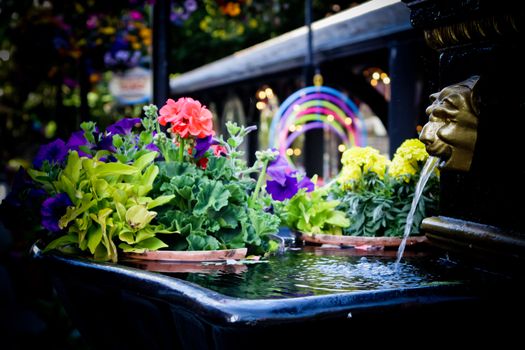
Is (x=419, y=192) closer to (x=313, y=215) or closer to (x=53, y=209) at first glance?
(x=313, y=215)

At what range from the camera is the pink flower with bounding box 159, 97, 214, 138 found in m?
2.52

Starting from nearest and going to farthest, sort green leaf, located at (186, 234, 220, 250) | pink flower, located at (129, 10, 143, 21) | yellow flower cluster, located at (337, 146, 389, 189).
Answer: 1. green leaf, located at (186, 234, 220, 250)
2. yellow flower cluster, located at (337, 146, 389, 189)
3. pink flower, located at (129, 10, 143, 21)

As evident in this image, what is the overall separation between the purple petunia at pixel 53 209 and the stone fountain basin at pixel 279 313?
19cm

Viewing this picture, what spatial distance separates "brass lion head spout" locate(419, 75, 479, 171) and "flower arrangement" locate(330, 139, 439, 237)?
0.66m

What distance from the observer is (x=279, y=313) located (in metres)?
1.58

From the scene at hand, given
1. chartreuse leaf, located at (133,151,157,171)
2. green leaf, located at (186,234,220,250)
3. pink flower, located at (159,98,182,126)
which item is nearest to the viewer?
green leaf, located at (186,234,220,250)

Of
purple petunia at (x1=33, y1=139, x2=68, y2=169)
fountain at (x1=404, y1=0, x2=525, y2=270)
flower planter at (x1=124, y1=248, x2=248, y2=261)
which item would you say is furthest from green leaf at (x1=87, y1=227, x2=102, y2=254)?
fountain at (x1=404, y1=0, x2=525, y2=270)

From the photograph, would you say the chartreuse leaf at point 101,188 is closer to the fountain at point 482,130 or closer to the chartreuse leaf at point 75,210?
the chartreuse leaf at point 75,210

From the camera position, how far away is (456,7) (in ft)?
6.90

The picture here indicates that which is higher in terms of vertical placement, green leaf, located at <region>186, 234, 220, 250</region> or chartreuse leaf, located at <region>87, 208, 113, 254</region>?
chartreuse leaf, located at <region>87, 208, 113, 254</region>

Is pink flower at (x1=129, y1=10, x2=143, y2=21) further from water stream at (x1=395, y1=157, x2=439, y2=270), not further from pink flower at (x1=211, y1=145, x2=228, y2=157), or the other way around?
water stream at (x1=395, y1=157, x2=439, y2=270)

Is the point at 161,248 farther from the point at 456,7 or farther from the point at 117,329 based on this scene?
the point at 456,7

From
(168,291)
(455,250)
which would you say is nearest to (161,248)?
(168,291)

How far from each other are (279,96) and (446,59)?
9129 millimetres
